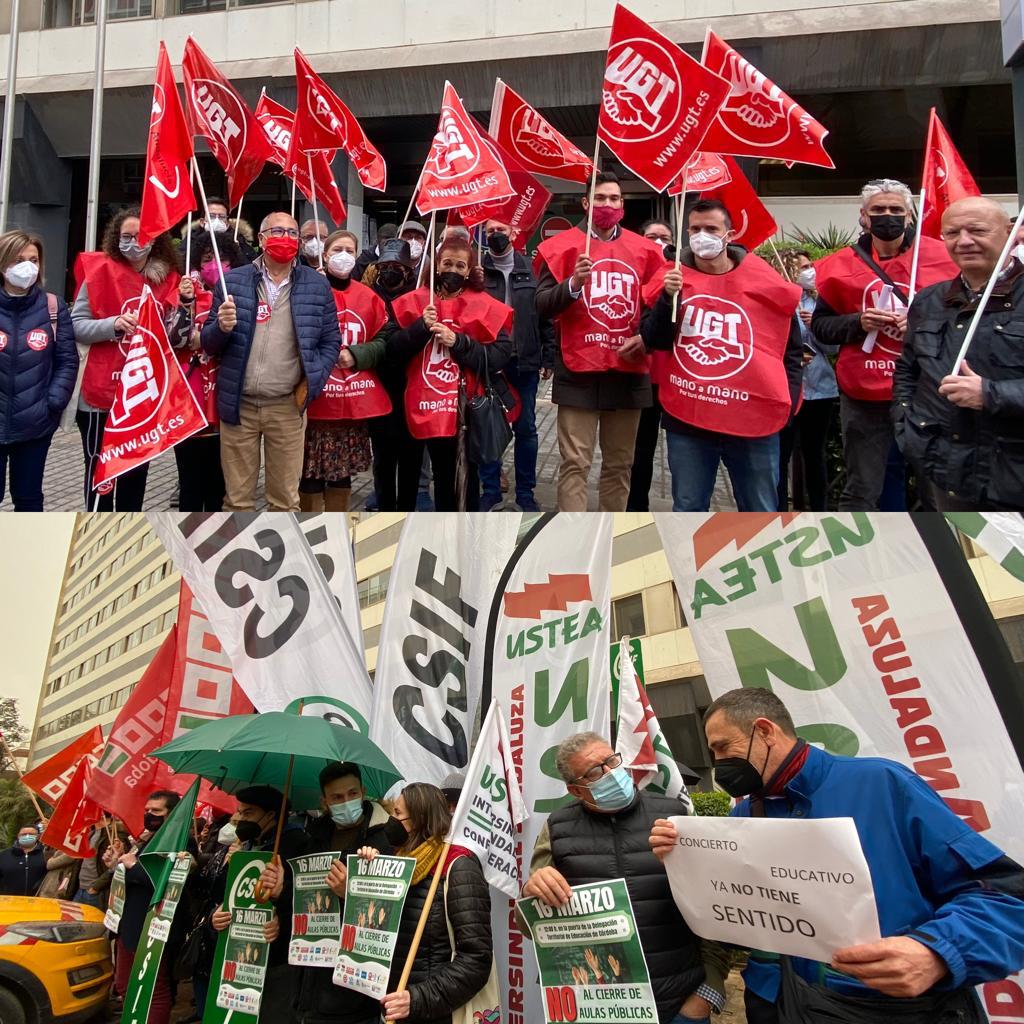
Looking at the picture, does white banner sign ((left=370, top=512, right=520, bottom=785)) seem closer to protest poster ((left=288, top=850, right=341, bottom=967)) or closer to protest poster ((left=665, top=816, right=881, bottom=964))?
protest poster ((left=288, top=850, right=341, bottom=967))

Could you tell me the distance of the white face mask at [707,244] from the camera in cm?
623

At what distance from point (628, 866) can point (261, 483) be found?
603 centimetres

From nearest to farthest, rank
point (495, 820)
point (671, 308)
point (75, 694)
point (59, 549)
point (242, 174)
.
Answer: point (495, 820) < point (671, 308) < point (59, 549) < point (75, 694) < point (242, 174)

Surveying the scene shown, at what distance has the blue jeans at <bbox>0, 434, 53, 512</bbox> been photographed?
265 inches

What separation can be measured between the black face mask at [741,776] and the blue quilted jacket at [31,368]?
4696mm

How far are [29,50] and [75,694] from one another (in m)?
16.2

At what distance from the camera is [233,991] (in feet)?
16.2

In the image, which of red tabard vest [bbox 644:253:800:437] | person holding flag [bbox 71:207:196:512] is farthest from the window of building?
person holding flag [bbox 71:207:196:512]

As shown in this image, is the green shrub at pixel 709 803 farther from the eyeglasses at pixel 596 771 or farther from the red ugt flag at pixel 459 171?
the red ugt flag at pixel 459 171

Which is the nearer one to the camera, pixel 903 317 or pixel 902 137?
pixel 903 317

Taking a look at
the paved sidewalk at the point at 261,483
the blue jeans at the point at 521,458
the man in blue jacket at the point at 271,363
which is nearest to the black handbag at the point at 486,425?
the blue jeans at the point at 521,458

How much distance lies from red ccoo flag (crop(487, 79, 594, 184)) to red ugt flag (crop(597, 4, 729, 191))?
3.53ft

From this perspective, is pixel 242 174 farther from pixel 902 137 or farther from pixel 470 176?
pixel 902 137

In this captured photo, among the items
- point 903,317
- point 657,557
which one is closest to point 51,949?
point 657,557
